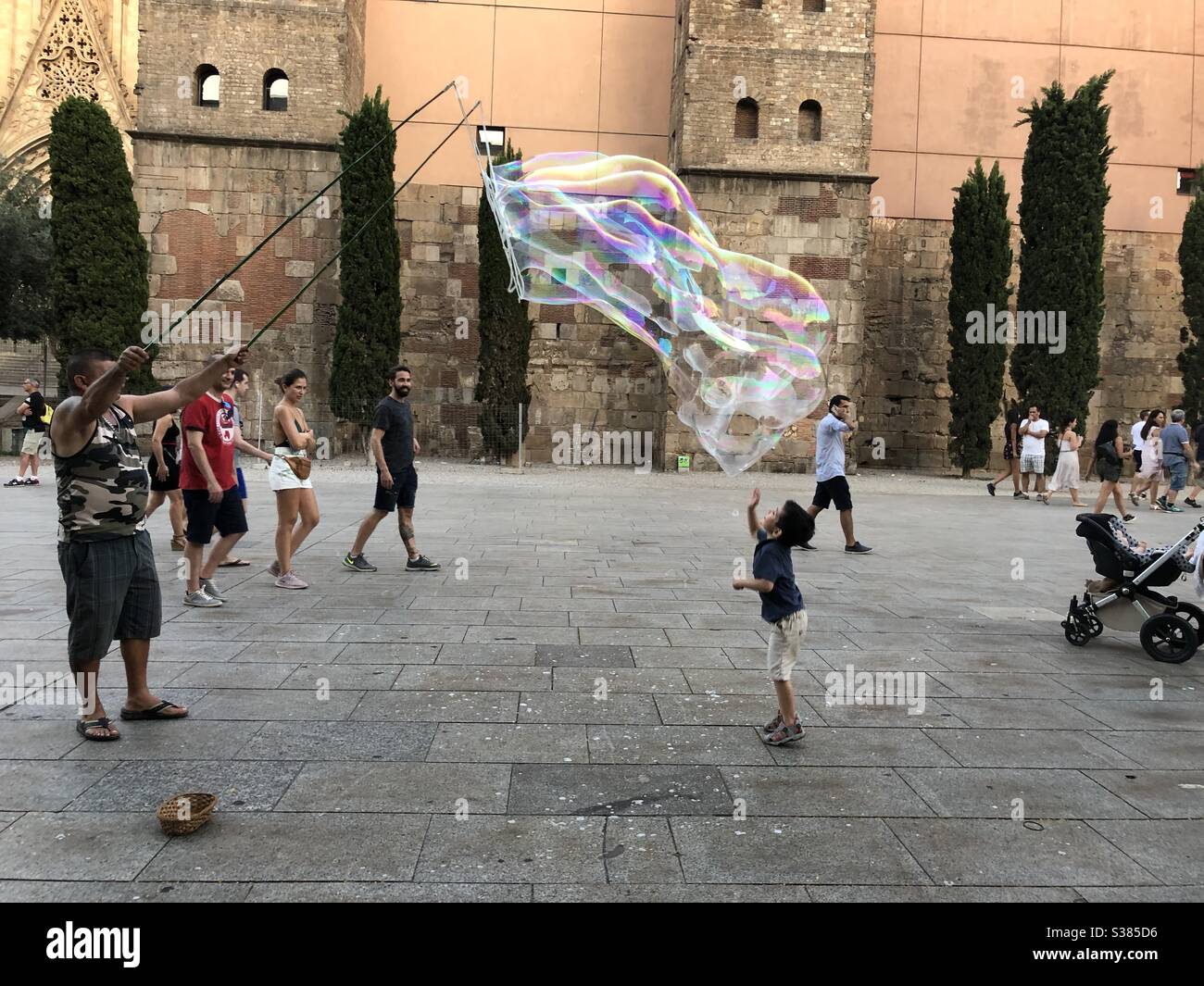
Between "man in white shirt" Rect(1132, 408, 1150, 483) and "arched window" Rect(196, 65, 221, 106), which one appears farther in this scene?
"arched window" Rect(196, 65, 221, 106)

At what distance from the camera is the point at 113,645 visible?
565 cm

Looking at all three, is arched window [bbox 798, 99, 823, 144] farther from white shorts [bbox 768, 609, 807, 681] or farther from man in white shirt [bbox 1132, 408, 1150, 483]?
white shorts [bbox 768, 609, 807, 681]

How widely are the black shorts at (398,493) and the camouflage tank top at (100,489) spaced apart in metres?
3.91

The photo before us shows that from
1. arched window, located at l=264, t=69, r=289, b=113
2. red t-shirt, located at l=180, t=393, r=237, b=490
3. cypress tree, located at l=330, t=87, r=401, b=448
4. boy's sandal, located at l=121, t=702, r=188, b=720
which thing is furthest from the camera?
arched window, located at l=264, t=69, r=289, b=113

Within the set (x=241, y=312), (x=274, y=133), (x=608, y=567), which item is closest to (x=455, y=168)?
(x=274, y=133)

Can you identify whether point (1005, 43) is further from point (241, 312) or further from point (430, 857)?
point (430, 857)

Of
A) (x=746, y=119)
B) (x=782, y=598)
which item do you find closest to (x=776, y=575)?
(x=782, y=598)

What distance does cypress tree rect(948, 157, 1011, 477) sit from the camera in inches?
842

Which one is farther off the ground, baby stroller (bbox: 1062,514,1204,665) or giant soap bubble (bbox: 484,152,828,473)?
giant soap bubble (bbox: 484,152,828,473)

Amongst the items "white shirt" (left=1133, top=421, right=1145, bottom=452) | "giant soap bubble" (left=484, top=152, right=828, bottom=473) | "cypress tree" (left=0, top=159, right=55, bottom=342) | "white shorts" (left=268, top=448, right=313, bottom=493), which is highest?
"cypress tree" (left=0, top=159, right=55, bottom=342)

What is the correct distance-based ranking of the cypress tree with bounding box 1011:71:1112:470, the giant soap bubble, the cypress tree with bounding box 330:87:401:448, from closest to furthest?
1. the giant soap bubble
2. the cypress tree with bounding box 330:87:401:448
3. the cypress tree with bounding box 1011:71:1112:470

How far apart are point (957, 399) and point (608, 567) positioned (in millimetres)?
15864

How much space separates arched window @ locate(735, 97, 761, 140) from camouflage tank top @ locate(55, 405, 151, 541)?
19.1 m

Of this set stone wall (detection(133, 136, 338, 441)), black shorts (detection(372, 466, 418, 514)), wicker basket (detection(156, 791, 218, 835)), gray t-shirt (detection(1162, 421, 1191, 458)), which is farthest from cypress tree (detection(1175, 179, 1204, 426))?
wicker basket (detection(156, 791, 218, 835))
